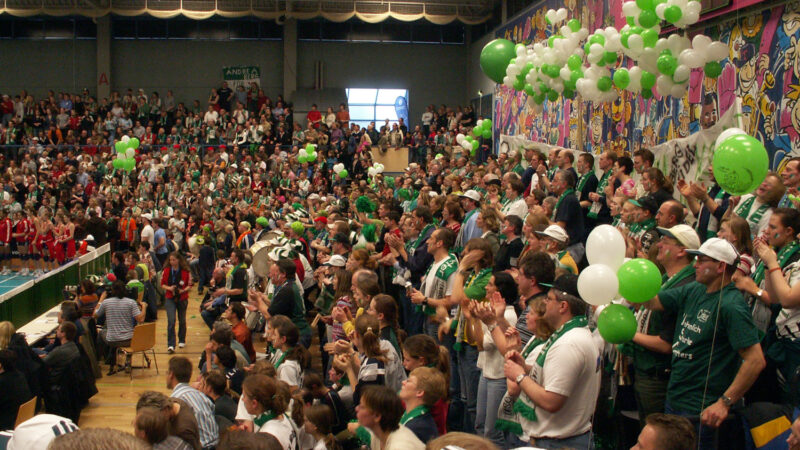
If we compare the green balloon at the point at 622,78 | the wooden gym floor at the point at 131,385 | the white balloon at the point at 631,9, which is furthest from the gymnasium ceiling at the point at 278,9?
the white balloon at the point at 631,9

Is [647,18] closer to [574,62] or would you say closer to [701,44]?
[701,44]

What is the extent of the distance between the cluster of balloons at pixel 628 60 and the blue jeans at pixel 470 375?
3827mm

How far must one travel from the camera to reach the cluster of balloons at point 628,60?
762 centimetres

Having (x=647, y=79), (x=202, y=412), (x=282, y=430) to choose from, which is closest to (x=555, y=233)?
(x=282, y=430)

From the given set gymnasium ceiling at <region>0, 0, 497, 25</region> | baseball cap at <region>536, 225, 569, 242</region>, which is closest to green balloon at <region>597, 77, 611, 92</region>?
baseball cap at <region>536, 225, 569, 242</region>

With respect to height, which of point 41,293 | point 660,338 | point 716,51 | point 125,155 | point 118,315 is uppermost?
point 716,51

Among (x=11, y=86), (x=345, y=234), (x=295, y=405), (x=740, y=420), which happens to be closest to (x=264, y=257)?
(x=345, y=234)

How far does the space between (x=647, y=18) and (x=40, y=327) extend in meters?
7.67

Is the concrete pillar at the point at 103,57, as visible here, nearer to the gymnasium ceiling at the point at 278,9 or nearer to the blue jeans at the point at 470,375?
the gymnasium ceiling at the point at 278,9

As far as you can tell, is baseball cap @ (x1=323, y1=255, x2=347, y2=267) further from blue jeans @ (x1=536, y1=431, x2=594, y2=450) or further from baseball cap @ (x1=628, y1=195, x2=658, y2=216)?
blue jeans @ (x1=536, y1=431, x2=594, y2=450)

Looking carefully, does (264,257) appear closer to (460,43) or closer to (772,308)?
(772,308)

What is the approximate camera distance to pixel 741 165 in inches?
169

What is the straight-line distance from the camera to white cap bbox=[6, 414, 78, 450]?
2.84 m

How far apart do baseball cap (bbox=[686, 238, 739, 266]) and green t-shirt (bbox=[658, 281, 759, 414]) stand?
144 mm
